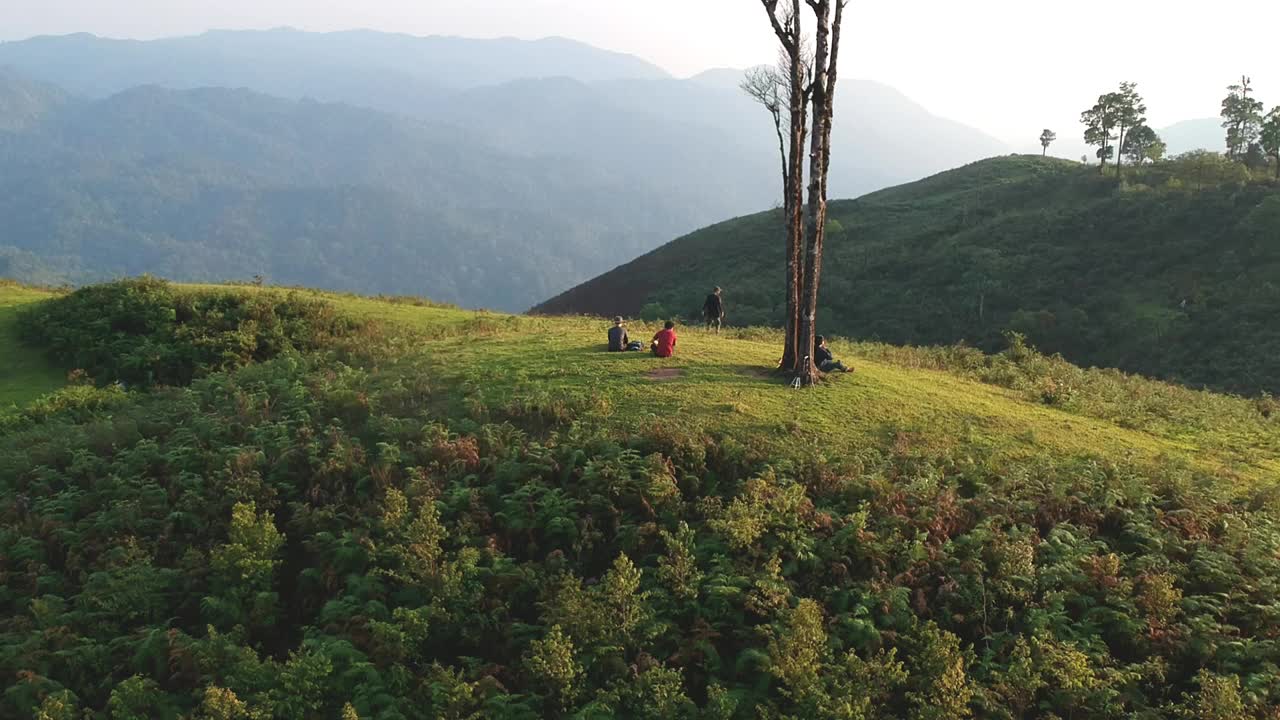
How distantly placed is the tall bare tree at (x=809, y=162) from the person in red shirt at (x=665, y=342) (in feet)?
8.73

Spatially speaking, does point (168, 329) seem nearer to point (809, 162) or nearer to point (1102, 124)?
point (809, 162)

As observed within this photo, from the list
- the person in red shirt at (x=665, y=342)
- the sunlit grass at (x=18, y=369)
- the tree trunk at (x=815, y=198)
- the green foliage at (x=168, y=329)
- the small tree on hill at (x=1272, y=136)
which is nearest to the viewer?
the tree trunk at (x=815, y=198)

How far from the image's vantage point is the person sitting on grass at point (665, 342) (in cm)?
1662

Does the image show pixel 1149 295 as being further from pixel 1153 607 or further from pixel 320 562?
pixel 320 562

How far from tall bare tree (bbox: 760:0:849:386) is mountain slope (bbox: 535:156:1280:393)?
2882 centimetres

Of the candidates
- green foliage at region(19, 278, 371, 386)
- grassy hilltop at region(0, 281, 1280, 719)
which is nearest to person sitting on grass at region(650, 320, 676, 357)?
grassy hilltop at region(0, 281, 1280, 719)

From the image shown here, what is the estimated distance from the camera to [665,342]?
16.7 m

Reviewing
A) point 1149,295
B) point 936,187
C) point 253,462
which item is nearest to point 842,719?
point 253,462

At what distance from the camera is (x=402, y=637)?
857cm

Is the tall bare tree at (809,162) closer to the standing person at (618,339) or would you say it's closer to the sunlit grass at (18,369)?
the standing person at (618,339)

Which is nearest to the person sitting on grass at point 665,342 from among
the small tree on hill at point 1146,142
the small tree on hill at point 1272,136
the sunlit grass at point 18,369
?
the sunlit grass at point 18,369

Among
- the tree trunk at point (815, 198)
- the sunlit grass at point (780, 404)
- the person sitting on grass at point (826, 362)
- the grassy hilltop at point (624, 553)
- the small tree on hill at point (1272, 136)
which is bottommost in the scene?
the grassy hilltop at point (624, 553)

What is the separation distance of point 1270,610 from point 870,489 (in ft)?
16.2

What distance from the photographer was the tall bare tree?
14328mm
